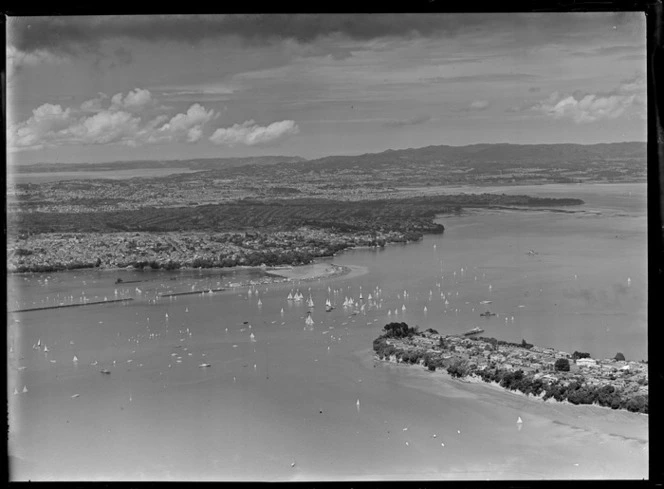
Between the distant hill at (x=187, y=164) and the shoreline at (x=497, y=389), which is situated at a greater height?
the distant hill at (x=187, y=164)

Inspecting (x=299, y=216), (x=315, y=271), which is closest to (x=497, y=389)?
(x=315, y=271)

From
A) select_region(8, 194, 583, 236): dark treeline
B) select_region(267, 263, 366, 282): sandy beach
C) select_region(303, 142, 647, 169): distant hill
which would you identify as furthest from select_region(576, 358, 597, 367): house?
select_region(267, 263, 366, 282): sandy beach

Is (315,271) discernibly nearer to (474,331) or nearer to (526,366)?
(474,331)

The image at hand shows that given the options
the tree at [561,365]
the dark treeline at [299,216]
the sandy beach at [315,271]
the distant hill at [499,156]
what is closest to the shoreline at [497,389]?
the tree at [561,365]

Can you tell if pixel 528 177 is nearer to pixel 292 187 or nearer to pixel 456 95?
pixel 456 95

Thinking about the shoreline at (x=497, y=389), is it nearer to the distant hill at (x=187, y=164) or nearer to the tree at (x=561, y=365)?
the tree at (x=561, y=365)
